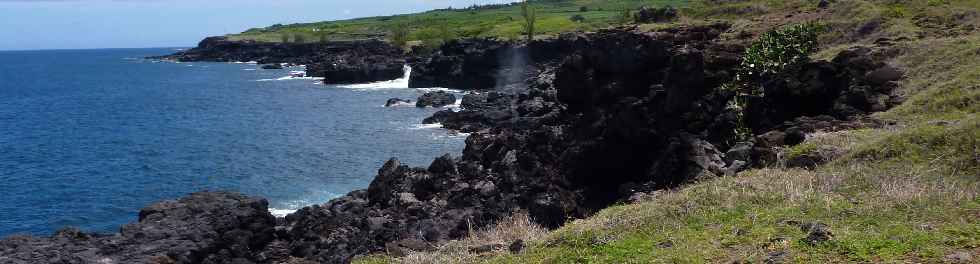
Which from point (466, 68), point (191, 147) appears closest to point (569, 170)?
point (191, 147)

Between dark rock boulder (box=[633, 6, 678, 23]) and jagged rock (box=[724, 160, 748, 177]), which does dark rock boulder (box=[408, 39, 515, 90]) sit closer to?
dark rock boulder (box=[633, 6, 678, 23])

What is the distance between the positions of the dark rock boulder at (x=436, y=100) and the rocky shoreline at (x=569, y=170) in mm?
38506

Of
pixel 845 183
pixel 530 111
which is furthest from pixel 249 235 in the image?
pixel 530 111

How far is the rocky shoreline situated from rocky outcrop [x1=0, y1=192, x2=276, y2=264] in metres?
0.06

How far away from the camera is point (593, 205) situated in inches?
1012

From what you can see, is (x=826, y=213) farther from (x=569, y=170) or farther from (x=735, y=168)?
(x=569, y=170)

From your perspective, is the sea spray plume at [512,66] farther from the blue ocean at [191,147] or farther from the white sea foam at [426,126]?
the white sea foam at [426,126]

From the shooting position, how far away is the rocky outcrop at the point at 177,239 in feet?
80.3

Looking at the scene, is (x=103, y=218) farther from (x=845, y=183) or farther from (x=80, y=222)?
(x=845, y=183)

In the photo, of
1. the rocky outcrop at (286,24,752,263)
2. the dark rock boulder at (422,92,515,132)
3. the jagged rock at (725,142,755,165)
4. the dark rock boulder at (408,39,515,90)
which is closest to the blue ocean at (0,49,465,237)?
the dark rock boulder at (422,92,515,132)

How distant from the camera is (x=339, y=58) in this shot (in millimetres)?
140625

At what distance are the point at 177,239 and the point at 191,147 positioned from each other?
34.7 m

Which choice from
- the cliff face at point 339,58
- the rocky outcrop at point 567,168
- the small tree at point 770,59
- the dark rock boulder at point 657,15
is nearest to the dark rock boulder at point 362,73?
the cliff face at point 339,58

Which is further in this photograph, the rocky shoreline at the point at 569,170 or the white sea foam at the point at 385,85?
the white sea foam at the point at 385,85
